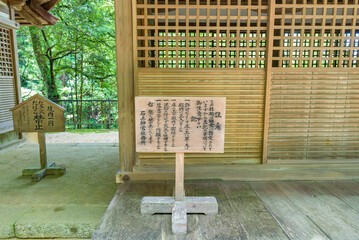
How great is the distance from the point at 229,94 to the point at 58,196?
110 inches

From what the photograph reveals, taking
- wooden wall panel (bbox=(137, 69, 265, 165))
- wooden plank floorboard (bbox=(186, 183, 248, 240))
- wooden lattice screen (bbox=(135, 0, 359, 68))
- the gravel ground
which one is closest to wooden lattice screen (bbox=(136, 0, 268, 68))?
wooden lattice screen (bbox=(135, 0, 359, 68))

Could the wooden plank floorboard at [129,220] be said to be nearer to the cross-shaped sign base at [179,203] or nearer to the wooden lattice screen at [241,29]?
the cross-shaped sign base at [179,203]

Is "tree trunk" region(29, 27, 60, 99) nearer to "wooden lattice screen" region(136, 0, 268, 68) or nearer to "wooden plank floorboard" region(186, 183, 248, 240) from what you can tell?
"wooden lattice screen" region(136, 0, 268, 68)

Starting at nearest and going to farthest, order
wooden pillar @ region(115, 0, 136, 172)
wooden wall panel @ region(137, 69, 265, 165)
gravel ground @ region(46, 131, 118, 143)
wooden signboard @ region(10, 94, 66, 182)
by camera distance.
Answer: wooden pillar @ region(115, 0, 136, 172) < wooden wall panel @ region(137, 69, 265, 165) < wooden signboard @ region(10, 94, 66, 182) < gravel ground @ region(46, 131, 118, 143)

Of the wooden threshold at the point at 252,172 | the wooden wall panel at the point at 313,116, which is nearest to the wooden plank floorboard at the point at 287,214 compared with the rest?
the wooden threshold at the point at 252,172

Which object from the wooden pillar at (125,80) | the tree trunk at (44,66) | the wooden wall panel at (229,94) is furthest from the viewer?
the tree trunk at (44,66)

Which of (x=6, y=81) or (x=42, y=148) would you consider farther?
(x=6, y=81)

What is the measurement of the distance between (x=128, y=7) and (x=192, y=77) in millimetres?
1291

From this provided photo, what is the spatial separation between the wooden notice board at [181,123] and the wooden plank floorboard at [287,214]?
961mm

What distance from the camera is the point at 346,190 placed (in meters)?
3.18

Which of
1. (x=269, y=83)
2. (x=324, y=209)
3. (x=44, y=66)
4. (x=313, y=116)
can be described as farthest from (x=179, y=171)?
(x=44, y=66)

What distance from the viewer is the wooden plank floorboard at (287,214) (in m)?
2.22

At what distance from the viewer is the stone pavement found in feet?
8.62

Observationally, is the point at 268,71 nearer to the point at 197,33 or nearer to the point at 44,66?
the point at 197,33
